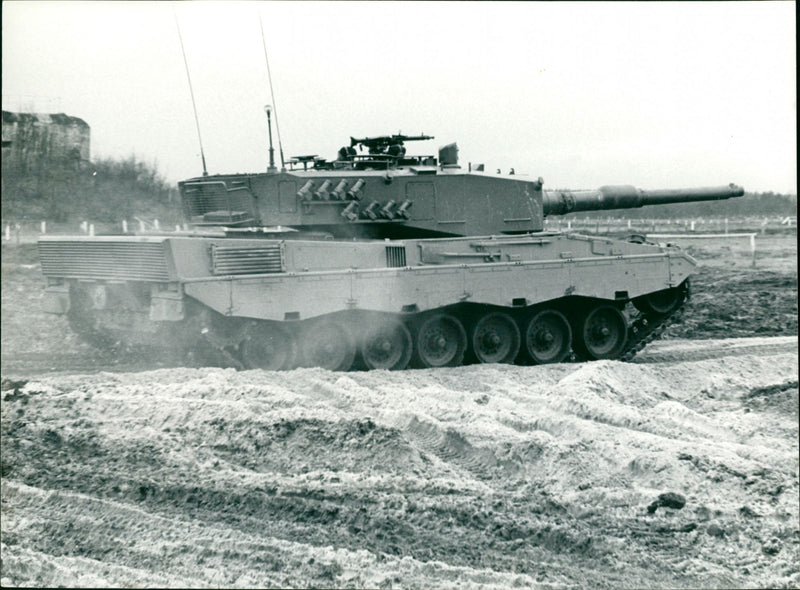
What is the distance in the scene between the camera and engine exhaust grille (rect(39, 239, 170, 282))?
9820 mm

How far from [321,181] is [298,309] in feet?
5.77

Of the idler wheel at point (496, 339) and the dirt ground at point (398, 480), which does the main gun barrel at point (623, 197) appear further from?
the dirt ground at point (398, 480)

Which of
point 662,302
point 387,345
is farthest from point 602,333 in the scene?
point 387,345

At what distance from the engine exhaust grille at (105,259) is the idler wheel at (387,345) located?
251cm

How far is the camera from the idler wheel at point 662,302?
1337 centimetres

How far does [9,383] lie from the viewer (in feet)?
33.2

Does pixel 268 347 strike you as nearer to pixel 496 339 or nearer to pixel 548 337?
pixel 496 339

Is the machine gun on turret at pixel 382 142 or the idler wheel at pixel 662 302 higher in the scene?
the machine gun on turret at pixel 382 142

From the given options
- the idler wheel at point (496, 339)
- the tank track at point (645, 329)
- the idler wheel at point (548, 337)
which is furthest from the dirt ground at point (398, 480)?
the tank track at point (645, 329)

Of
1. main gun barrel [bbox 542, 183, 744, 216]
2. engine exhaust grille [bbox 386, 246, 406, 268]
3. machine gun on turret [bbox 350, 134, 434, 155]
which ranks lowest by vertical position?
engine exhaust grille [bbox 386, 246, 406, 268]

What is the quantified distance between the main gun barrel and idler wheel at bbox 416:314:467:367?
2.36 metres

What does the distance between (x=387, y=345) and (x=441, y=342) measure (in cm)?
79

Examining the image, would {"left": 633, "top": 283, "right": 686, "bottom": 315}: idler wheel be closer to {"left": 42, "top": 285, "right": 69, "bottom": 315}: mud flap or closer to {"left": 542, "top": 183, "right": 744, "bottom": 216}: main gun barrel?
{"left": 542, "top": 183, "right": 744, "bottom": 216}: main gun barrel

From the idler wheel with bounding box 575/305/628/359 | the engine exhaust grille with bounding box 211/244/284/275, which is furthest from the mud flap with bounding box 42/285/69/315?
the idler wheel with bounding box 575/305/628/359
